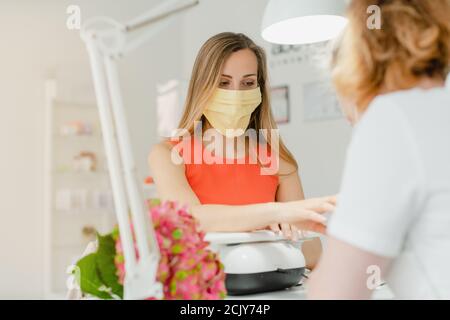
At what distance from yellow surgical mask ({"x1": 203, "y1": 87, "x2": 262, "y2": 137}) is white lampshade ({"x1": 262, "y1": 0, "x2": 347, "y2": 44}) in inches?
10.8

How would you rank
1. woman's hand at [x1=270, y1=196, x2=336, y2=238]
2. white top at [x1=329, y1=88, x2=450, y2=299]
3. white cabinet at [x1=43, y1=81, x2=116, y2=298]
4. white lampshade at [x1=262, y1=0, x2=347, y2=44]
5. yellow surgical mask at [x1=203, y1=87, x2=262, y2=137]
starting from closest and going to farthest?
white top at [x1=329, y1=88, x2=450, y2=299], woman's hand at [x1=270, y1=196, x2=336, y2=238], yellow surgical mask at [x1=203, y1=87, x2=262, y2=137], white lampshade at [x1=262, y1=0, x2=347, y2=44], white cabinet at [x1=43, y1=81, x2=116, y2=298]

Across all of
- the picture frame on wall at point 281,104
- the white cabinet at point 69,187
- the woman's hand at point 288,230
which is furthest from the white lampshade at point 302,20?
the white cabinet at point 69,187

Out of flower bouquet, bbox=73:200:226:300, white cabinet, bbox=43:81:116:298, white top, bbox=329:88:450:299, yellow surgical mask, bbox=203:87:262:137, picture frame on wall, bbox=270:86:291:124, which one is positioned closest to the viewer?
white top, bbox=329:88:450:299

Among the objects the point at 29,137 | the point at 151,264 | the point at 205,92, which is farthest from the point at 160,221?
the point at 29,137

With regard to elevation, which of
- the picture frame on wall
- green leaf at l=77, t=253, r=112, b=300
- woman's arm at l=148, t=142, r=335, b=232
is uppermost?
the picture frame on wall

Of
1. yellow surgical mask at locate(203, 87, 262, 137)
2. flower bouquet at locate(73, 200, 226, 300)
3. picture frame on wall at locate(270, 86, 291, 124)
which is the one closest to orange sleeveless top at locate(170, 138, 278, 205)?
yellow surgical mask at locate(203, 87, 262, 137)

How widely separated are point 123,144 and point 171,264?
0.20 m

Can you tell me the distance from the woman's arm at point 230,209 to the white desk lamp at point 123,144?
40 centimetres

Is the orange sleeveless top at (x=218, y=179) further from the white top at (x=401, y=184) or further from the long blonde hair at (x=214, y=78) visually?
the white top at (x=401, y=184)

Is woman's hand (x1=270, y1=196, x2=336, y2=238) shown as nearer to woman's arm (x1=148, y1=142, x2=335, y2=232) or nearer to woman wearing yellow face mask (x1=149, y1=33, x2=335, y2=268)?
woman's arm (x1=148, y1=142, x2=335, y2=232)

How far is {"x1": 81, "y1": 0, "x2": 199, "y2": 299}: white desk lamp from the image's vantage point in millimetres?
708

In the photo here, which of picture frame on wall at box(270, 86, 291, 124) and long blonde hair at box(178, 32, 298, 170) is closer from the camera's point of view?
long blonde hair at box(178, 32, 298, 170)
